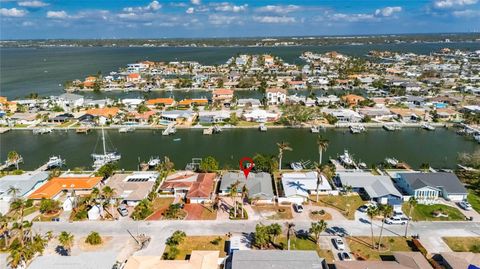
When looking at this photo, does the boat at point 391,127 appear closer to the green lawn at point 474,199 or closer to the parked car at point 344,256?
the green lawn at point 474,199

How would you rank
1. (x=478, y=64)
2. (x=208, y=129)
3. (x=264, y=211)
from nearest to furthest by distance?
(x=264, y=211)
(x=208, y=129)
(x=478, y=64)

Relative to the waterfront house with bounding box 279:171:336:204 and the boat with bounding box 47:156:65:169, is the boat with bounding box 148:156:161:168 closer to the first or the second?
the boat with bounding box 47:156:65:169

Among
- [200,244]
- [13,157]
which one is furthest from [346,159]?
[13,157]

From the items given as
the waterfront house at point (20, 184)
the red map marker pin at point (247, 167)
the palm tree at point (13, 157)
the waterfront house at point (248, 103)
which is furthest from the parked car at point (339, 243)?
the waterfront house at point (248, 103)

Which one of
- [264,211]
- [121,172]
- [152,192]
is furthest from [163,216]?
[121,172]

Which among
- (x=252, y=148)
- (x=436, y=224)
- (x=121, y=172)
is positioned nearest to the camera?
(x=436, y=224)

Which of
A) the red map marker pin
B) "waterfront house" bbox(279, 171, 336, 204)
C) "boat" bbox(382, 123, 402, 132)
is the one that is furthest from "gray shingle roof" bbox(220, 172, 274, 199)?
"boat" bbox(382, 123, 402, 132)

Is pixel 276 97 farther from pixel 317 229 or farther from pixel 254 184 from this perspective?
pixel 317 229

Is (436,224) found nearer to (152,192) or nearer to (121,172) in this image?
(152,192)
